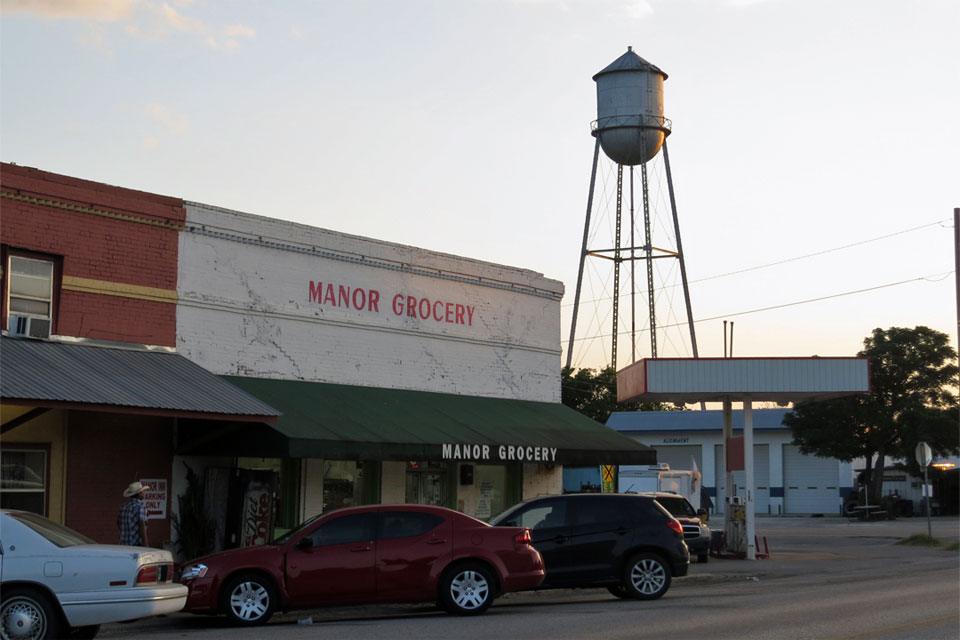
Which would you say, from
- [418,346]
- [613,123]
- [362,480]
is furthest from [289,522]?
[613,123]

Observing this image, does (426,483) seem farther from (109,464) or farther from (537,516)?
(109,464)

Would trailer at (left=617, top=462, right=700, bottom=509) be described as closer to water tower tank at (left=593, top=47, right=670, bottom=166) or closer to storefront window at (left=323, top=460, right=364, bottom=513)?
storefront window at (left=323, top=460, right=364, bottom=513)

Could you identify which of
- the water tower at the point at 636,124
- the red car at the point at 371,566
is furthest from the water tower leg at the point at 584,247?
the red car at the point at 371,566

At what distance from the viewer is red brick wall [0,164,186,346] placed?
18672mm

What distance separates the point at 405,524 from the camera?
52.7ft

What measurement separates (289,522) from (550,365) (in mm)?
8695

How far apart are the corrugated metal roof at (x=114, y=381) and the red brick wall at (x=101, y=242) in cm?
45

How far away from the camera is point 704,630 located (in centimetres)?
1379

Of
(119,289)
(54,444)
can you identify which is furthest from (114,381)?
(119,289)

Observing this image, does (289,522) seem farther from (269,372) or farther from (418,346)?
(418,346)

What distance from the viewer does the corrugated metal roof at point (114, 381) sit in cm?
1621

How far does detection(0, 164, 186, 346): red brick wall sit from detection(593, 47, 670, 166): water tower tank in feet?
101

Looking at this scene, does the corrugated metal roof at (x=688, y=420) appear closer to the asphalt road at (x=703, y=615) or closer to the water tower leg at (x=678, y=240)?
the water tower leg at (x=678, y=240)

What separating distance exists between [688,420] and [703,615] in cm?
5420
